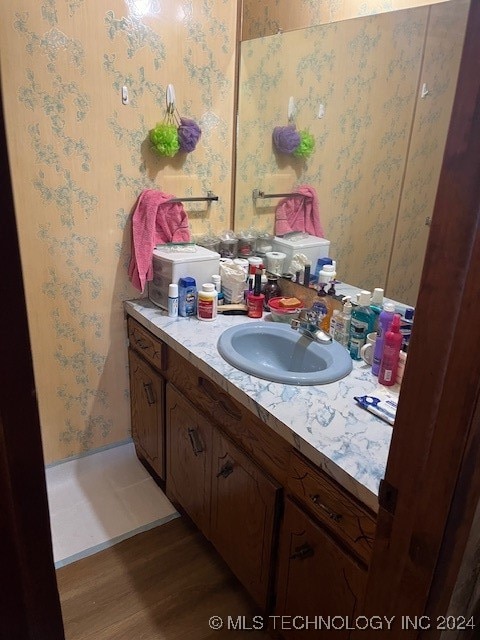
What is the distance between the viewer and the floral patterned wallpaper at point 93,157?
5.26 ft

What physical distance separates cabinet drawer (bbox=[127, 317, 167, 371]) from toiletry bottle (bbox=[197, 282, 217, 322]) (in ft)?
0.63

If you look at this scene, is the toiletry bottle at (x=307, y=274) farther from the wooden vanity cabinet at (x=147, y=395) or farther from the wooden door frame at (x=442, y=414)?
the wooden door frame at (x=442, y=414)

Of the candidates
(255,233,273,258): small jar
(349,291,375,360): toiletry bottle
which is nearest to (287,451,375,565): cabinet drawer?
(349,291,375,360): toiletry bottle

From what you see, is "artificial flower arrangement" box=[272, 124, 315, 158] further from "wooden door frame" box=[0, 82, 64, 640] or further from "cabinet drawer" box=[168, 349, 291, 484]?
"wooden door frame" box=[0, 82, 64, 640]

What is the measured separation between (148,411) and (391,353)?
3.52 ft

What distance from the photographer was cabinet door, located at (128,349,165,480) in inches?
72.9

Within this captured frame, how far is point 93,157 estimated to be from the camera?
176 centimetres

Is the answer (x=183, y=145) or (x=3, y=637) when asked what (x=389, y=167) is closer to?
(x=183, y=145)

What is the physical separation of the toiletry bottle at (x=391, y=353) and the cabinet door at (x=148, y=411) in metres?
0.85

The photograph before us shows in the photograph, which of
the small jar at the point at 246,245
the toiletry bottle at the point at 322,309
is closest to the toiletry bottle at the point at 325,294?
the toiletry bottle at the point at 322,309

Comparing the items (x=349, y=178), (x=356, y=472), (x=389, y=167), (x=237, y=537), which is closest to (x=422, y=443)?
(x=356, y=472)

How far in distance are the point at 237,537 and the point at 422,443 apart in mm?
1037

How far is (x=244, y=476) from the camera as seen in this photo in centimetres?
138

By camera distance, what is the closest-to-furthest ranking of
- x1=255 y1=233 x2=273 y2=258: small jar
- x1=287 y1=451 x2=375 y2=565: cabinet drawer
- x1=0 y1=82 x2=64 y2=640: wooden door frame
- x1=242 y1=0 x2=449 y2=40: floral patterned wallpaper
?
x1=0 y1=82 x2=64 y2=640: wooden door frame
x1=287 y1=451 x2=375 y2=565: cabinet drawer
x1=242 y1=0 x2=449 y2=40: floral patterned wallpaper
x1=255 y1=233 x2=273 y2=258: small jar
